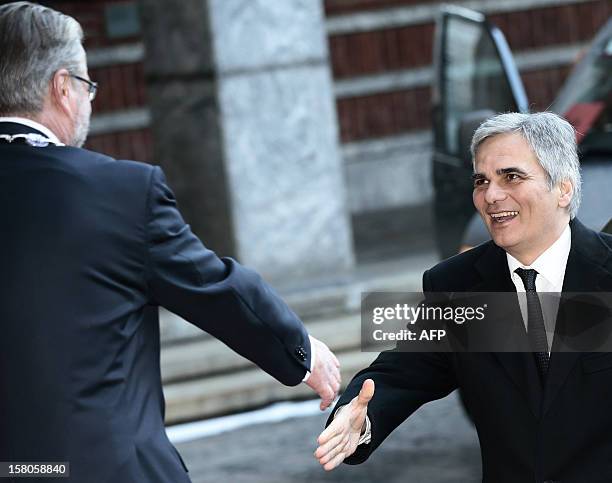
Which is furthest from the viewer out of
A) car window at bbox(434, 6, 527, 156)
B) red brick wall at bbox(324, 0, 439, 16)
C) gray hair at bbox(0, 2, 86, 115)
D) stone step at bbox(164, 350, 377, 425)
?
red brick wall at bbox(324, 0, 439, 16)

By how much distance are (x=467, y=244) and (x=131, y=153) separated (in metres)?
7.68

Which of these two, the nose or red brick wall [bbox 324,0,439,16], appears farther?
red brick wall [bbox 324,0,439,16]

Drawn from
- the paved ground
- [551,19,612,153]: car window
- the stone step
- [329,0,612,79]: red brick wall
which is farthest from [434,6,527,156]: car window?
[329,0,612,79]: red brick wall

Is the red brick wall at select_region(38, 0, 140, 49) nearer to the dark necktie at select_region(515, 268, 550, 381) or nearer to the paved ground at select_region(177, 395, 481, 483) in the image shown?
the paved ground at select_region(177, 395, 481, 483)

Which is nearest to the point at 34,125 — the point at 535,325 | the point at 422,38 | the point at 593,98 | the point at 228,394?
the point at 535,325

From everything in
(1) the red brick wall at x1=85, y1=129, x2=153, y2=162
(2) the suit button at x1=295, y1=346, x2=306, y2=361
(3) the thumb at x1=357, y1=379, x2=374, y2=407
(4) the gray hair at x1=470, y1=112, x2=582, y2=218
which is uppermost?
(4) the gray hair at x1=470, y1=112, x2=582, y2=218

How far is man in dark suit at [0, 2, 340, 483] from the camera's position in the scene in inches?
130

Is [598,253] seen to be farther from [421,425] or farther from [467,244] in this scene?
[421,425]

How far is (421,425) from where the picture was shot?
23.8 ft

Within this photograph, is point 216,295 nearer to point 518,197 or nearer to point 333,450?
point 333,450

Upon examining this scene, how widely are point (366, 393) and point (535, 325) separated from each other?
413mm

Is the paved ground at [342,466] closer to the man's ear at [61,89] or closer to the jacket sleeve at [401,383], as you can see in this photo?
the jacket sleeve at [401,383]

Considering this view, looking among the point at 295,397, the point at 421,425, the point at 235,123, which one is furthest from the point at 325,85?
the point at 421,425

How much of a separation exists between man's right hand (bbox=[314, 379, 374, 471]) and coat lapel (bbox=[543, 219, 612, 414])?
1.32 ft
